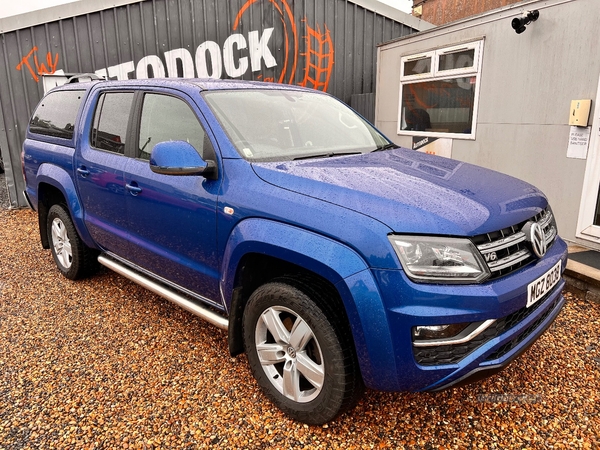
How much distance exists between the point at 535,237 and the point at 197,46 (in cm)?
734

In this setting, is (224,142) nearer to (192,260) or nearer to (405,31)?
(192,260)

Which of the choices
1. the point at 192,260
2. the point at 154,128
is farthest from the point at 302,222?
→ the point at 154,128

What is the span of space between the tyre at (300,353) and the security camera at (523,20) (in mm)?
4070

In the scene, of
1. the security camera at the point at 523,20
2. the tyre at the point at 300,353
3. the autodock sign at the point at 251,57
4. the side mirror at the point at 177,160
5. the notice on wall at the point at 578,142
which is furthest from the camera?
the autodock sign at the point at 251,57

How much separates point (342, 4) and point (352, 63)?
3.63 feet

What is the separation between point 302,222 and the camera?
2092 mm

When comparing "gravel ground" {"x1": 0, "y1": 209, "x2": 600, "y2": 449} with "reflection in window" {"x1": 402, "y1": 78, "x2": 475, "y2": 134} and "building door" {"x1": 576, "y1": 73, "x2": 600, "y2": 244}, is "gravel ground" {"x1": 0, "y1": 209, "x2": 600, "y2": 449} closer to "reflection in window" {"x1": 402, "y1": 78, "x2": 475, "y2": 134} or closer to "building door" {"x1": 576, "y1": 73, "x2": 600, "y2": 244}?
"building door" {"x1": 576, "y1": 73, "x2": 600, "y2": 244}

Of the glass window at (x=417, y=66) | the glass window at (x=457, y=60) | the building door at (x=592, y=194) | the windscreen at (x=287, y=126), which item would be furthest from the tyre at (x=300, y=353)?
the glass window at (x=417, y=66)

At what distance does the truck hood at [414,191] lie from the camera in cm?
193

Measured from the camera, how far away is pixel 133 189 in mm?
3074

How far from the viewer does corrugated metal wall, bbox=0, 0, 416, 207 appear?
7410 mm

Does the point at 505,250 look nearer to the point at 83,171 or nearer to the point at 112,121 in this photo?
the point at 112,121

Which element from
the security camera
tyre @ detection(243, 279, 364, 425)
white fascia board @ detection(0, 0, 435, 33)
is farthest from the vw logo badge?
white fascia board @ detection(0, 0, 435, 33)

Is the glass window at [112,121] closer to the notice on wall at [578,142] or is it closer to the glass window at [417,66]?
the notice on wall at [578,142]
